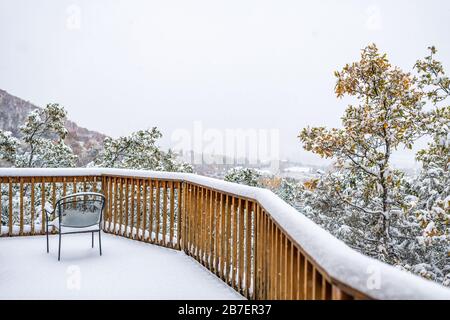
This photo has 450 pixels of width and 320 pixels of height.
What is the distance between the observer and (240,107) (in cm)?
3216

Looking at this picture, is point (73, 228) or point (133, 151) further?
point (133, 151)

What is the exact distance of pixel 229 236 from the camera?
3609 millimetres

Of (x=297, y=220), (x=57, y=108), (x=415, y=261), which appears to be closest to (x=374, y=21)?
(x=297, y=220)

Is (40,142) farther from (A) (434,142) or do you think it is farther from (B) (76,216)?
(A) (434,142)

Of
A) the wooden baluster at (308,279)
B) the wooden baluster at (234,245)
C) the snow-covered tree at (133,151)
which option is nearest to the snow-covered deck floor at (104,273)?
the wooden baluster at (234,245)

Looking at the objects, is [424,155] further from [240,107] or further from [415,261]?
[240,107]

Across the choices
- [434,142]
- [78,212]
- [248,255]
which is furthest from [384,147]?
[78,212]

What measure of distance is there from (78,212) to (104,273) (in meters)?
0.96

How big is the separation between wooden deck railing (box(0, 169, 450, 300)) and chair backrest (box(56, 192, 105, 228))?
95cm

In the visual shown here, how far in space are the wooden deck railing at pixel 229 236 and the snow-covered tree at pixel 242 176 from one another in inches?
532

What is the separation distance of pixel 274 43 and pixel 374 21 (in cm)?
3376

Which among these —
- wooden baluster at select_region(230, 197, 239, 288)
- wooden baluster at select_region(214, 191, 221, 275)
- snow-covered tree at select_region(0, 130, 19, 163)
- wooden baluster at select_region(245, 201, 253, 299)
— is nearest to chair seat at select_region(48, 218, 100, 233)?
wooden baluster at select_region(214, 191, 221, 275)

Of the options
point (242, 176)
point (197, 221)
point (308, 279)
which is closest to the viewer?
point (308, 279)

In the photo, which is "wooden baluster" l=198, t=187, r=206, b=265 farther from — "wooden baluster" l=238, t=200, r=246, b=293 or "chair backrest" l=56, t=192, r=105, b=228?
"chair backrest" l=56, t=192, r=105, b=228
